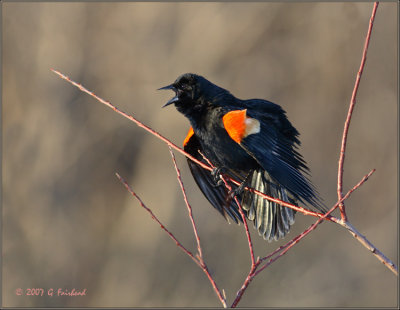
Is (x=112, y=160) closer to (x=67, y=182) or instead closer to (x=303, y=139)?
(x=67, y=182)

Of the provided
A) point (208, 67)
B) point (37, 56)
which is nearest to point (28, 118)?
point (37, 56)

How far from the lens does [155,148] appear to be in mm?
6402

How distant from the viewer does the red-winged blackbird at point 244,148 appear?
247 centimetres

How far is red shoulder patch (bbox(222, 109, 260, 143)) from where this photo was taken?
2457mm

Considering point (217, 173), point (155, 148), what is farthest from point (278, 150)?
point (155, 148)

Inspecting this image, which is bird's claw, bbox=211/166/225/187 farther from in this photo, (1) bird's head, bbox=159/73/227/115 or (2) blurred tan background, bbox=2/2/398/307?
(2) blurred tan background, bbox=2/2/398/307

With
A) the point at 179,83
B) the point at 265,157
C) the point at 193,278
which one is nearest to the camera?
the point at 265,157

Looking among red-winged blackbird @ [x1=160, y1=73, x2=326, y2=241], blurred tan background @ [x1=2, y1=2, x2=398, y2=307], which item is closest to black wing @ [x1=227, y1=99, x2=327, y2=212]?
red-winged blackbird @ [x1=160, y1=73, x2=326, y2=241]

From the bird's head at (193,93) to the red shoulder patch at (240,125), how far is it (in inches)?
11.4

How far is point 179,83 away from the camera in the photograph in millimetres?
2926

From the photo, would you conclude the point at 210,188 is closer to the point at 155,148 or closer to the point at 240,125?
the point at 240,125

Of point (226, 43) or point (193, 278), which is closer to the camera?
point (193, 278)

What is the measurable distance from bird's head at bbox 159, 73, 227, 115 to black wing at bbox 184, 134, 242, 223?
175 mm

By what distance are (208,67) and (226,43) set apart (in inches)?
14.9
